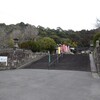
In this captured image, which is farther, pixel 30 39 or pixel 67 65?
pixel 30 39

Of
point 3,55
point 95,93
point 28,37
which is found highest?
point 28,37

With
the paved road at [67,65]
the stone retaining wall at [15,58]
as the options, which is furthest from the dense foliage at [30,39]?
the paved road at [67,65]

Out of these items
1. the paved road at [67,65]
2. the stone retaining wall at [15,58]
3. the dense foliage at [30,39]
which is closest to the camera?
the paved road at [67,65]

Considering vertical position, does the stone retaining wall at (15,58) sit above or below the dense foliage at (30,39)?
below

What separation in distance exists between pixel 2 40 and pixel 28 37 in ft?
19.6

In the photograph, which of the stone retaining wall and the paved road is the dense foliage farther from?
the paved road

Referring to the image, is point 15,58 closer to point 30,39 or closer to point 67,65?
point 67,65

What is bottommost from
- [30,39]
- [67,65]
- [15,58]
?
[67,65]

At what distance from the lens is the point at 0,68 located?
19406mm

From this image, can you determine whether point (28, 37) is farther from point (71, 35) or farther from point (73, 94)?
point (73, 94)

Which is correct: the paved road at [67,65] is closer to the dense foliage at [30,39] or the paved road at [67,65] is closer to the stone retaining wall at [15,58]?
the stone retaining wall at [15,58]

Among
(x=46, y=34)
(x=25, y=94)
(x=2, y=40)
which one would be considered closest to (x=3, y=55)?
(x=25, y=94)

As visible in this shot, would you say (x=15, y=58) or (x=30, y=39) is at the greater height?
(x=30, y=39)

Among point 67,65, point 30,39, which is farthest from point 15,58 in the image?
point 30,39
